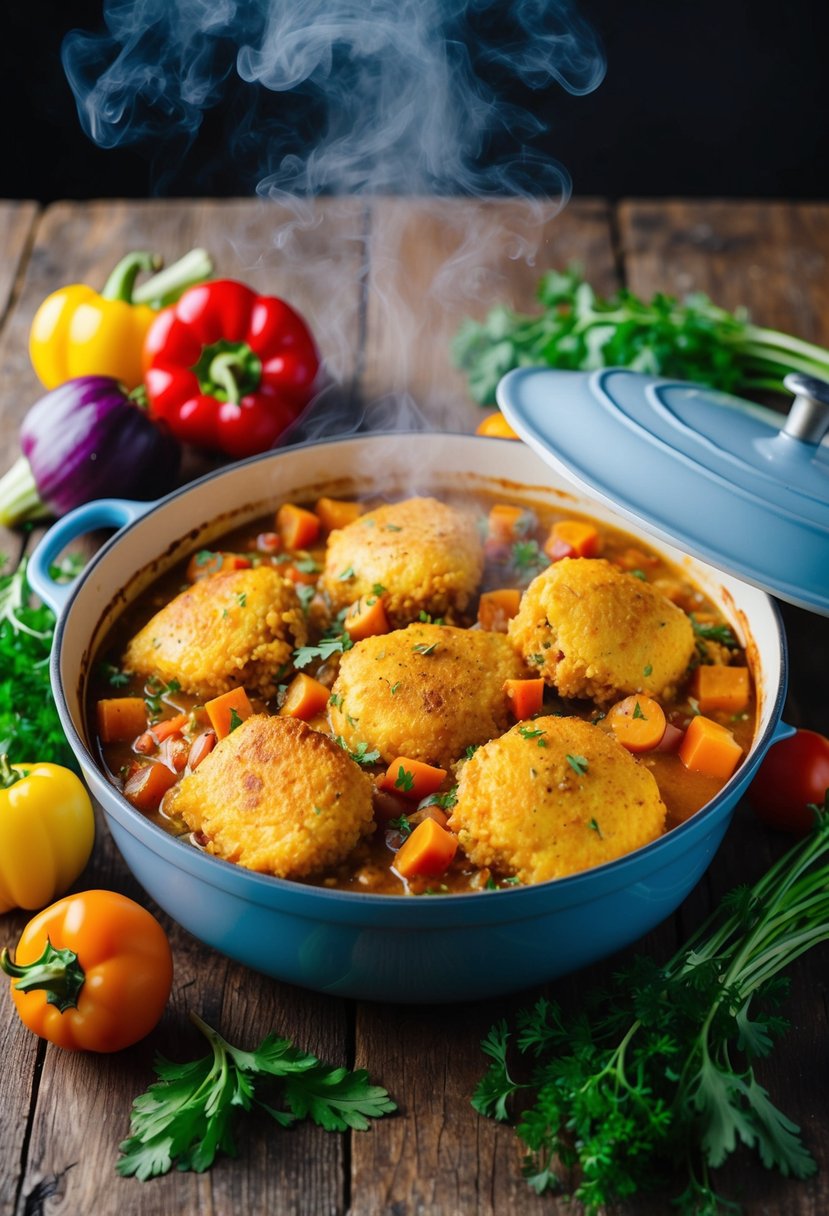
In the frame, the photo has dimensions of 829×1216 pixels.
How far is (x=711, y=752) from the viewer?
3236 millimetres

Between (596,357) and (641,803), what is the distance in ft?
7.98

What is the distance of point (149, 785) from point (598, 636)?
1.23 m

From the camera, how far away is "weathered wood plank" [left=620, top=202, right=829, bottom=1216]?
9.63 ft

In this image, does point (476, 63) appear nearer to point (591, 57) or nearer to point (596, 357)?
point (596, 357)

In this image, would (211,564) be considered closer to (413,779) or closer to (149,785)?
(149,785)

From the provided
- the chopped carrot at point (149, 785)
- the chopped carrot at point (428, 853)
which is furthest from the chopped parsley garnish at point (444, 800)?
the chopped carrot at point (149, 785)

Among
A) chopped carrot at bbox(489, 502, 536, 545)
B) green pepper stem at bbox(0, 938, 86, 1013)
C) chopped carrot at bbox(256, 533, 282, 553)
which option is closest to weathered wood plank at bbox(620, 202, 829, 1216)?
chopped carrot at bbox(489, 502, 536, 545)

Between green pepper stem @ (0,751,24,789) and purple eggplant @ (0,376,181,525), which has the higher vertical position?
green pepper stem @ (0,751,24,789)

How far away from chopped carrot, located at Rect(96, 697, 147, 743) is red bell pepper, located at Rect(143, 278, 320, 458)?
1.84m

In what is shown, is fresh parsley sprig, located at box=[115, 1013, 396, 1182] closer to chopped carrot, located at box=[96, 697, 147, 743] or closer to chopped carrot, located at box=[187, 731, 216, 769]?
chopped carrot, located at box=[187, 731, 216, 769]

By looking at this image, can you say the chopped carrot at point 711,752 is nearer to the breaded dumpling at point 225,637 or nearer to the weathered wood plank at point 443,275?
the breaded dumpling at point 225,637

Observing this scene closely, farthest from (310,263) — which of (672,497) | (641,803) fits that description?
(641,803)

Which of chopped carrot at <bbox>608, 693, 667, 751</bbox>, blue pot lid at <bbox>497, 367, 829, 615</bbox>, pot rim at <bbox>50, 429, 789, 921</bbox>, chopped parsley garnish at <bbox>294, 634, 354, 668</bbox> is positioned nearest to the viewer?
pot rim at <bbox>50, 429, 789, 921</bbox>

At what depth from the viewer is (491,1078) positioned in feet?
9.04
